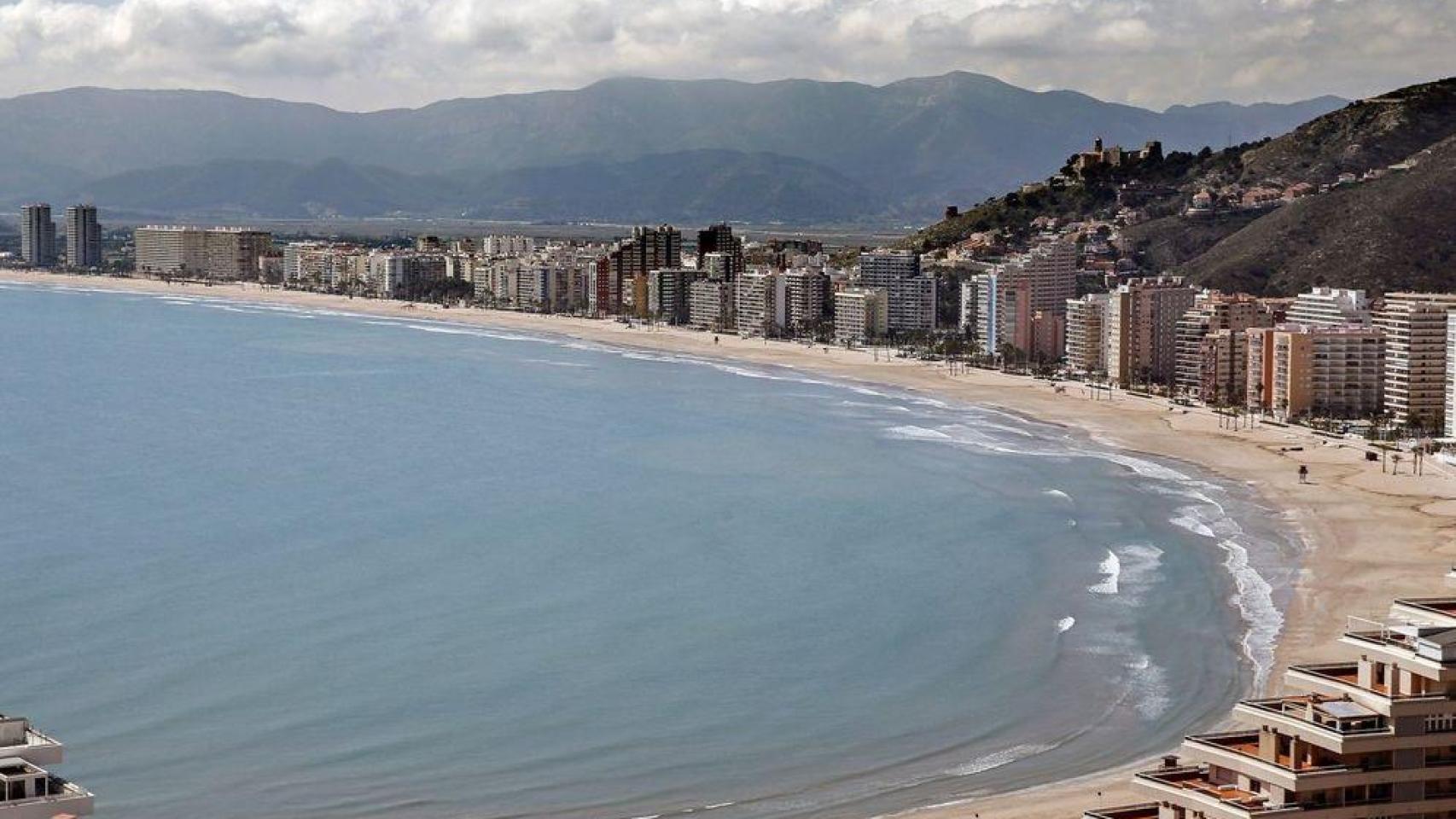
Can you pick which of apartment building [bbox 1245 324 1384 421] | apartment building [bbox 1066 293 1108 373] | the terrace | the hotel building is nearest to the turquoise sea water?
apartment building [bbox 1245 324 1384 421]

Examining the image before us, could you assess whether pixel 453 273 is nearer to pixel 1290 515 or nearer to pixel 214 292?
pixel 214 292

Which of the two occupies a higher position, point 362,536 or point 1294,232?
point 1294,232

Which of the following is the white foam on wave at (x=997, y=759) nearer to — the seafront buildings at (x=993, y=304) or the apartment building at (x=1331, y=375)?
the seafront buildings at (x=993, y=304)

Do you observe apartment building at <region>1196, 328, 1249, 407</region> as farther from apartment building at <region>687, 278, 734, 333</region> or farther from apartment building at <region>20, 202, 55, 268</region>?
apartment building at <region>20, 202, 55, 268</region>

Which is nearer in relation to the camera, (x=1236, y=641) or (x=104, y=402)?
(x=1236, y=641)

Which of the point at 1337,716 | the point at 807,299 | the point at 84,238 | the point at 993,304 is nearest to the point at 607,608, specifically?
the point at 1337,716

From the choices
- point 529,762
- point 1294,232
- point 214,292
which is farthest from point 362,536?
point 214,292

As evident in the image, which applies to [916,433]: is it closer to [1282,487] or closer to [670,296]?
[1282,487]

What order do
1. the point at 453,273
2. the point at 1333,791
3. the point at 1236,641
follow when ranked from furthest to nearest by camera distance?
the point at 453,273, the point at 1236,641, the point at 1333,791
